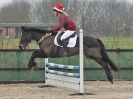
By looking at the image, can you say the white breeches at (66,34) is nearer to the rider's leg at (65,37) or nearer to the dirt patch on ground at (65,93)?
the rider's leg at (65,37)

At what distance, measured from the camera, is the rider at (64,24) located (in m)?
10.4

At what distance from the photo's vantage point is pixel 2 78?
13.2 metres

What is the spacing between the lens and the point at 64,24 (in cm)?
1045

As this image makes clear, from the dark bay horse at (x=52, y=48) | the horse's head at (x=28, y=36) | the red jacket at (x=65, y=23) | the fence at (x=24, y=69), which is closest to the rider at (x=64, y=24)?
the red jacket at (x=65, y=23)

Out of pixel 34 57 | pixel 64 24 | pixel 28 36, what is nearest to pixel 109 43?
pixel 28 36

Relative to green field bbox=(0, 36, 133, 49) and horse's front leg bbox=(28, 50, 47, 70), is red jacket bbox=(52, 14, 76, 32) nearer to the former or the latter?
horse's front leg bbox=(28, 50, 47, 70)

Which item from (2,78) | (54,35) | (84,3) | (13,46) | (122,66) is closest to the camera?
(54,35)

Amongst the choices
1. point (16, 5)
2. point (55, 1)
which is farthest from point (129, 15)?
point (16, 5)

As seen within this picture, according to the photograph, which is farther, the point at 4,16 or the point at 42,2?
the point at 4,16

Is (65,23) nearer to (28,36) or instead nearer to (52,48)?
(52,48)

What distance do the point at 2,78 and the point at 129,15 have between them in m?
8.70

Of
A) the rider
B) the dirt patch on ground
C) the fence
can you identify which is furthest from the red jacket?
the fence

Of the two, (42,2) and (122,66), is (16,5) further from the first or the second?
(122,66)

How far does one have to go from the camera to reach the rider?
34.0ft
